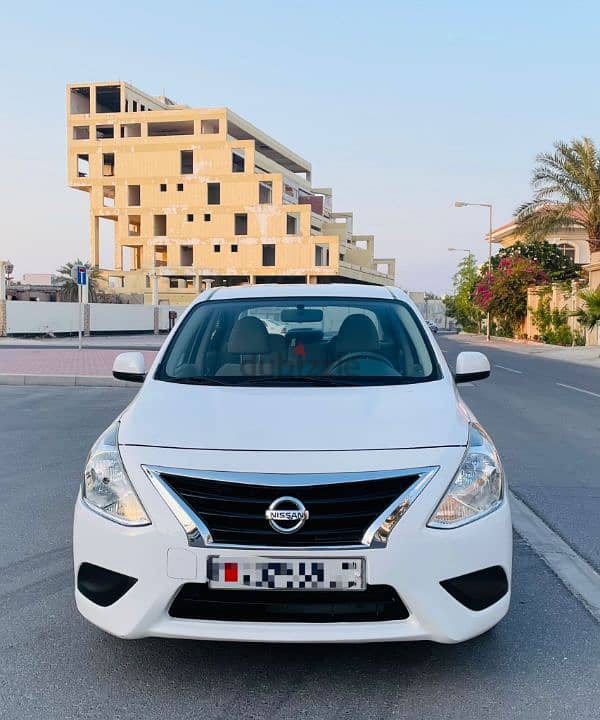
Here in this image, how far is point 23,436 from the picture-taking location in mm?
9227

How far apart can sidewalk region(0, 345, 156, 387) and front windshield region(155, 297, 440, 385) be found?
10.8 m

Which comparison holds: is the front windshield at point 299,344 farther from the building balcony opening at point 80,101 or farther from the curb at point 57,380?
the building balcony opening at point 80,101

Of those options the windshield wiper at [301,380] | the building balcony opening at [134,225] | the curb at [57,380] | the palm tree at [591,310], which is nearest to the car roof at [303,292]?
the windshield wiper at [301,380]

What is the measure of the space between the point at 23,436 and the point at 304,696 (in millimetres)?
7055

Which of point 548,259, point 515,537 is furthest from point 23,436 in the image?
point 548,259

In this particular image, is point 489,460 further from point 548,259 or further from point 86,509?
point 548,259

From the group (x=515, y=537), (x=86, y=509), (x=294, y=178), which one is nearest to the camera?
(x=86, y=509)

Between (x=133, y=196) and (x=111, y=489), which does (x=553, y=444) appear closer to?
(x=111, y=489)

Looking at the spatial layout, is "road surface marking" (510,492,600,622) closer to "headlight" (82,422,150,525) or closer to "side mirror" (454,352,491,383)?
"side mirror" (454,352,491,383)

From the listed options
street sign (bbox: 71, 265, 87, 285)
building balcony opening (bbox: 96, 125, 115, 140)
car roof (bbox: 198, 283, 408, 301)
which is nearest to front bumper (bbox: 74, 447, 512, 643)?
car roof (bbox: 198, 283, 408, 301)

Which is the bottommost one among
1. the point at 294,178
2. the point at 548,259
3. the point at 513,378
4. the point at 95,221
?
the point at 513,378

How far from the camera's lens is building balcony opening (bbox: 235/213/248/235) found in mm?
69500

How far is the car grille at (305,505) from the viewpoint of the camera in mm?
2895

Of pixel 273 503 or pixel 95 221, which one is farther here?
pixel 95 221
